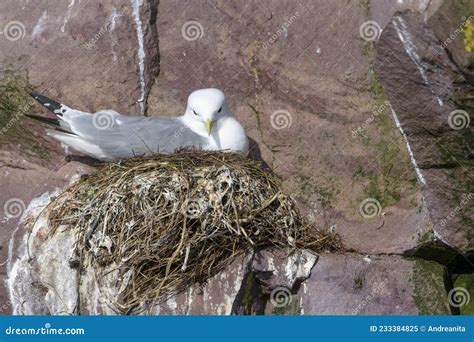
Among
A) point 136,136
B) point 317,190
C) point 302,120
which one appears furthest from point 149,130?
point 317,190

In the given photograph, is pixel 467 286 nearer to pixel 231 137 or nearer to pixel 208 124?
pixel 231 137

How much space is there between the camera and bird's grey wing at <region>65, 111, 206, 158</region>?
6.26 m

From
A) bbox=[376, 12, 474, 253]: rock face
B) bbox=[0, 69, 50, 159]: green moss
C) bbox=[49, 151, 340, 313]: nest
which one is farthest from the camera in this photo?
bbox=[0, 69, 50, 159]: green moss

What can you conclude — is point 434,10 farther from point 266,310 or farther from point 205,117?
point 266,310

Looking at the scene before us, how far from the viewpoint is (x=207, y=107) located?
250 inches

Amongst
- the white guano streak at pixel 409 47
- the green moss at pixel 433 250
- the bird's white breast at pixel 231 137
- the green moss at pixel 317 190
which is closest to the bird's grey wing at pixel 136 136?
the bird's white breast at pixel 231 137

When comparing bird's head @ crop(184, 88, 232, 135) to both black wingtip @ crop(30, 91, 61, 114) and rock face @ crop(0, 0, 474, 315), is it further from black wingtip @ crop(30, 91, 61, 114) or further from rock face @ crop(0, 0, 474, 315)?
black wingtip @ crop(30, 91, 61, 114)

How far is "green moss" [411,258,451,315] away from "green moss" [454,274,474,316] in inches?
18.0

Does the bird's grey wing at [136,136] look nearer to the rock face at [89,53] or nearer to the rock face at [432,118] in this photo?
the rock face at [89,53]

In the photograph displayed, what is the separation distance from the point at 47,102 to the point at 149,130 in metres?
0.79

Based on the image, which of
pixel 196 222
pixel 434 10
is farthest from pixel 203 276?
pixel 434 10

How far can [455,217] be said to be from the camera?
6.21m

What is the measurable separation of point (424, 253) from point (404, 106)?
98 centimetres

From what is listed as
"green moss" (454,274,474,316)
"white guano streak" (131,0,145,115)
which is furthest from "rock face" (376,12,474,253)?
"white guano streak" (131,0,145,115)
